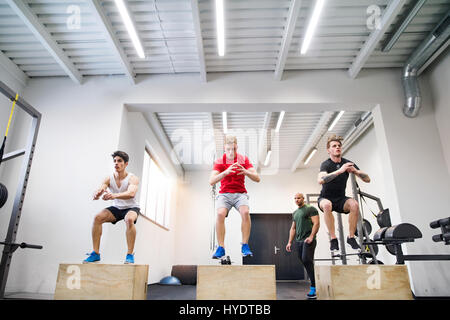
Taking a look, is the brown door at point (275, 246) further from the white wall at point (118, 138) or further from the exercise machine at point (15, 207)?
the exercise machine at point (15, 207)

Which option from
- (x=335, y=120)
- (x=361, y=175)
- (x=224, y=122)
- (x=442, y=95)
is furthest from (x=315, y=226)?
(x=224, y=122)

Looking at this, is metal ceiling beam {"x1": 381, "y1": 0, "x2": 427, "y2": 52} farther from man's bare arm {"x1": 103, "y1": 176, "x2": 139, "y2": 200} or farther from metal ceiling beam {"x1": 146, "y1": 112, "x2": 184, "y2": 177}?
metal ceiling beam {"x1": 146, "y1": 112, "x2": 184, "y2": 177}

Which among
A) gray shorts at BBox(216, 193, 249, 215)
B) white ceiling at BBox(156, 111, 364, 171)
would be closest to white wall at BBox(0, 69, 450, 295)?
white ceiling at BBox(156, 111, 364, 171)

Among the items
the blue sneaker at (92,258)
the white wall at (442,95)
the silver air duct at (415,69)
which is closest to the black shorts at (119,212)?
the blue sneaker at (92,258)

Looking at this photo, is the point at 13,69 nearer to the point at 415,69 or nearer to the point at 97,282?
the point at 97,282

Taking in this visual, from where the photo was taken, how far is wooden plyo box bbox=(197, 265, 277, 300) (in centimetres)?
265

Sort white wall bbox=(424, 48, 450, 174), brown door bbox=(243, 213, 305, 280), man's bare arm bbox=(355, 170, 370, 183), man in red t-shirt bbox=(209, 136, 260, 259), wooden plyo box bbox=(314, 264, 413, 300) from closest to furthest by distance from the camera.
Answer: wooden plyo box bbox=(314, 264, 413, 300) → man in red t-shirt bbox=(209, 136, 260, 259) → man's bare arm bbox=(355, 170, 370, 183) → white wall bbox=(424, 48, 450, 174) → brown door bbox=(243, 213, 305, 280)

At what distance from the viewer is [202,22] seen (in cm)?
441

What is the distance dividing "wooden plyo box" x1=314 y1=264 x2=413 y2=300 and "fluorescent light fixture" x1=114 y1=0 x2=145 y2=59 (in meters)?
3.74

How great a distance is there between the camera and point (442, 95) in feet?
16.1

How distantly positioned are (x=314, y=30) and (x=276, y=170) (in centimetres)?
633

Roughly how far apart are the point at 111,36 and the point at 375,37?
3.71m

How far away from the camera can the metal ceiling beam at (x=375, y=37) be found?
3.92 metres

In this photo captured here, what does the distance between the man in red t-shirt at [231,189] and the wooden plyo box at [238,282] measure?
39cm
